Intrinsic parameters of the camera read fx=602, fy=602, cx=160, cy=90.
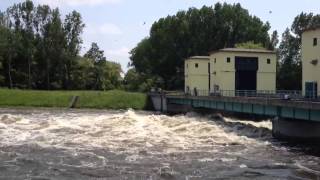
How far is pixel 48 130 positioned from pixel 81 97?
157 ft

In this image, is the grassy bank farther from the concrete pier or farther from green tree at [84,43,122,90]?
the concrete pier

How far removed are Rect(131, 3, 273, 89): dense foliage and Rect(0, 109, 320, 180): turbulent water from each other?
75307 mm

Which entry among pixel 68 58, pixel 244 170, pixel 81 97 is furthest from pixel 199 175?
pixel 68 58

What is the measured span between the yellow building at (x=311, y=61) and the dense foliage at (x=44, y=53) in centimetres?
7577

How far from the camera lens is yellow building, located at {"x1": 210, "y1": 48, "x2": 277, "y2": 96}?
8300 centimetres

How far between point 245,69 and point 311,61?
2707 cm

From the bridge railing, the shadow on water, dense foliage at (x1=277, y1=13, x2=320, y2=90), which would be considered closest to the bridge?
the bridge railing

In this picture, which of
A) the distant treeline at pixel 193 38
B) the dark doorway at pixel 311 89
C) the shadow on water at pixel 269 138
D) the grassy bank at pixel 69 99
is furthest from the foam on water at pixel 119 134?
the distant treeline at pixel 193 38

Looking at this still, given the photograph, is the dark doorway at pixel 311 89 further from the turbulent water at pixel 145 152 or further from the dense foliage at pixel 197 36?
the dense foliage at pixel 197 36

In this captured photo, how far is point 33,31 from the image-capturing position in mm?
127375


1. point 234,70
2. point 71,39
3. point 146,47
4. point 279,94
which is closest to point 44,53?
point 71,39

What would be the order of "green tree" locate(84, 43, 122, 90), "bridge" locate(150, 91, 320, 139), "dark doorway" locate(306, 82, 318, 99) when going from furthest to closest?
1. "green tree" locate(84, 43, 122, 90)
2. "dark doorway" locate(306, 82, 318, 99)
3. "bridge" locate(150, 91, 320, 139)

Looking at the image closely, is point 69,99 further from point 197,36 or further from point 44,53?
point 197,36

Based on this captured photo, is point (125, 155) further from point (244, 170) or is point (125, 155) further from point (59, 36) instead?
point (59, 36)
